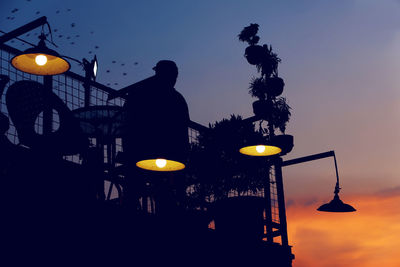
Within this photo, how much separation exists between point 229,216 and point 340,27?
914 centimetres

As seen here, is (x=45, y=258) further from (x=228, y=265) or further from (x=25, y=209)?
(x=228, y=265)

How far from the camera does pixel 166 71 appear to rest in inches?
177

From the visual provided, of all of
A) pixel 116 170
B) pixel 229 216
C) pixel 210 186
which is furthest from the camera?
pixel 210 186

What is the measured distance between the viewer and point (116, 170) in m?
5.08

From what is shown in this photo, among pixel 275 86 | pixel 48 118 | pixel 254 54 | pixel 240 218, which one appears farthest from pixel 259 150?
pixel 254 54

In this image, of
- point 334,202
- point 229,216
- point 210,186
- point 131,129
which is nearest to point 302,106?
point 334,202

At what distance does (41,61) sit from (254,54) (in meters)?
6.63

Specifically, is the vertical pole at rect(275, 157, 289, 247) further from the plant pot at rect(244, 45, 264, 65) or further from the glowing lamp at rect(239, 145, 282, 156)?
the plant pot at rect(244, 45, 264, 65)

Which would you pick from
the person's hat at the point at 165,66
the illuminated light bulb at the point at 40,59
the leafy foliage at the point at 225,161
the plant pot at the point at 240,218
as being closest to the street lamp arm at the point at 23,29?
the illuminated light bulb at the point at 40,59

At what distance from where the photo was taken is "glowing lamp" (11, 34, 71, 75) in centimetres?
504

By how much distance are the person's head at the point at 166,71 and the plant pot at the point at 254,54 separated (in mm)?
6494

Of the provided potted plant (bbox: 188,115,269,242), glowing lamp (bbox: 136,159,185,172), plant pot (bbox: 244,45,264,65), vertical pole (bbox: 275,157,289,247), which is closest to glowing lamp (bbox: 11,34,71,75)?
glowing lamp (bbox: 136,159,185,172)

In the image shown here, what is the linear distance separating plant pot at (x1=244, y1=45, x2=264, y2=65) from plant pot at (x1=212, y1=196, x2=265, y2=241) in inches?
229

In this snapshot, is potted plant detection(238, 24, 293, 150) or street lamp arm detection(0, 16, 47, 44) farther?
potted plant detection(238, 24, 293, 150)
